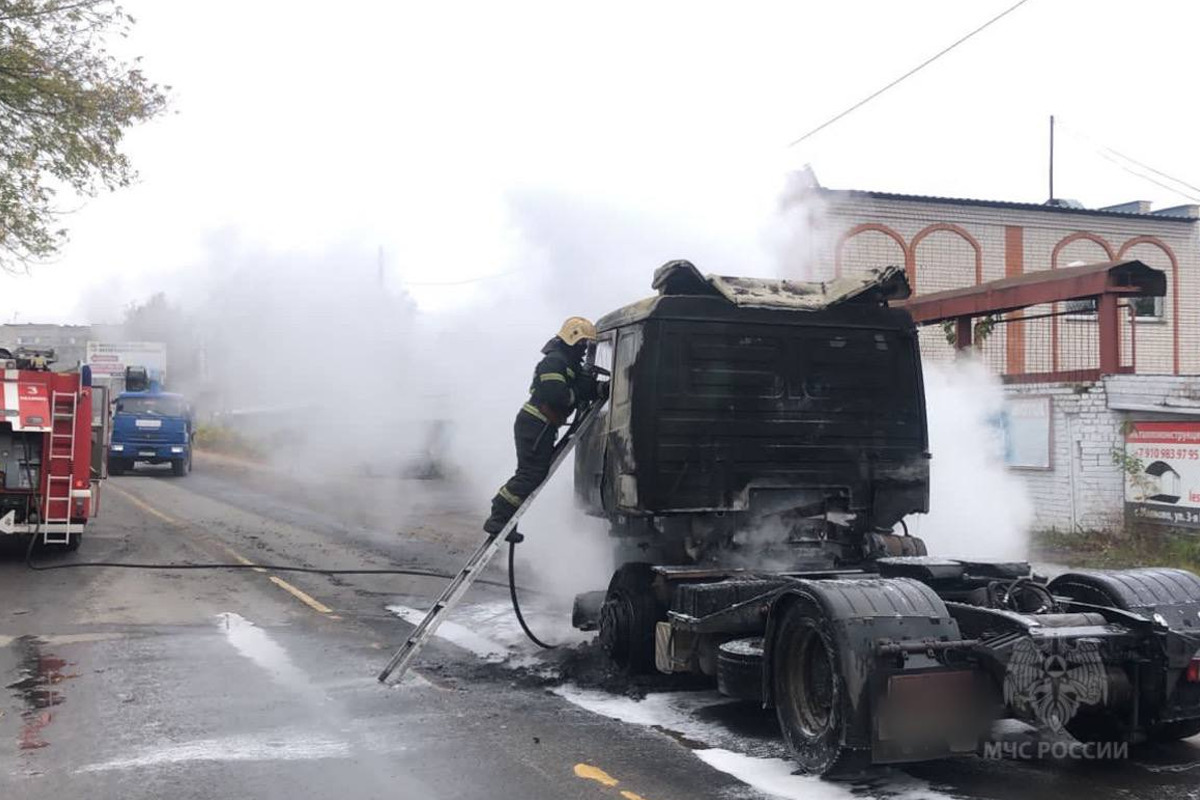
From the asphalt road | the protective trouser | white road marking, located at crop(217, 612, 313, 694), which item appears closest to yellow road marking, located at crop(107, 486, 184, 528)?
the asphalt road

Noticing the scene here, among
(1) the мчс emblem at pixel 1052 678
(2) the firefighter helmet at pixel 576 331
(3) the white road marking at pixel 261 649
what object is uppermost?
(2) the firefighter helmet at pixel 576 331

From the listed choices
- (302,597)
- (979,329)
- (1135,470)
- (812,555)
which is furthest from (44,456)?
(979,329)

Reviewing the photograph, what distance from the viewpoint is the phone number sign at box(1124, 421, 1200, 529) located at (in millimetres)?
11492

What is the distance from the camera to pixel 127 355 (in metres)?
38.8

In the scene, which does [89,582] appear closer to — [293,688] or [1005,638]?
[293,688]

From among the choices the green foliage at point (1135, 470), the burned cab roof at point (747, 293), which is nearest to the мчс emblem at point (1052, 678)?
the burned cab roof at point (747, 293)

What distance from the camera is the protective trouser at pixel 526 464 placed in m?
7.52

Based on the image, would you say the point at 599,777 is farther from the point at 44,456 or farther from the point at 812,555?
the point at 44,456

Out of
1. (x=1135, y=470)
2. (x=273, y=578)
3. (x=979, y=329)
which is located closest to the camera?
(x=273, y=578)

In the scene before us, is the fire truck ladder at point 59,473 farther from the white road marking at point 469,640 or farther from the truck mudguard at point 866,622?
the truck mudguard at point 866,622

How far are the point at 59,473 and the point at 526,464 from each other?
798 cm

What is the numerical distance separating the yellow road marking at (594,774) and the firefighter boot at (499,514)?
2.38 m

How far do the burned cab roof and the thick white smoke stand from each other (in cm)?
275

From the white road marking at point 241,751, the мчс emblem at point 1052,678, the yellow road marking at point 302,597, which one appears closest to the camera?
the мчс emblem at point 1052,678
